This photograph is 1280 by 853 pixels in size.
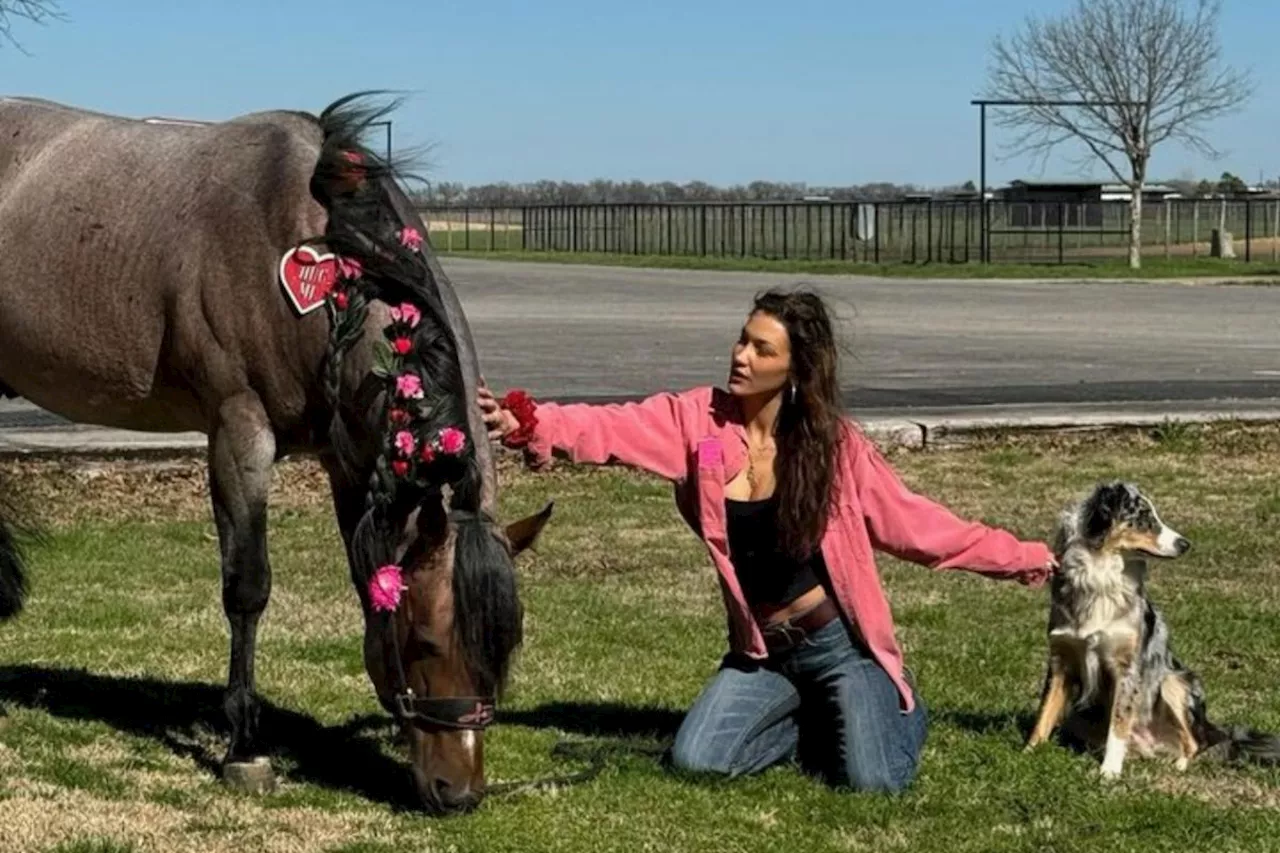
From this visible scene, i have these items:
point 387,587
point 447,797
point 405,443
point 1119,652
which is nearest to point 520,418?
point 405,443

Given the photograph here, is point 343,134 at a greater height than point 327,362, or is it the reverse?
point 343,134

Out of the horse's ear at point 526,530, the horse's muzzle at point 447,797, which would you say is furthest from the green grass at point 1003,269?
the horse's muzzle at point 447,797

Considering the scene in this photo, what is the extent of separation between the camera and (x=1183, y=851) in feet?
18.4

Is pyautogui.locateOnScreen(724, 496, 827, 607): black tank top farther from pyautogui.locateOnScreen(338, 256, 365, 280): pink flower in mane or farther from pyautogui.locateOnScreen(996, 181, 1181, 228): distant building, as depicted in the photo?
pyautogui.locateOnScreen(996, 181, 1181, 228): distant building

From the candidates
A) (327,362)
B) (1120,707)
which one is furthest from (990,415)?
(327,362)

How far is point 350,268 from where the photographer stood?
6.03 meters

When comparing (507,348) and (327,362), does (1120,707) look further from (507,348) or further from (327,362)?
(507,348)

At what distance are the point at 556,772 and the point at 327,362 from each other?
4.97 ft

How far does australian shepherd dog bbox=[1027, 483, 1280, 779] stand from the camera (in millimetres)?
6402

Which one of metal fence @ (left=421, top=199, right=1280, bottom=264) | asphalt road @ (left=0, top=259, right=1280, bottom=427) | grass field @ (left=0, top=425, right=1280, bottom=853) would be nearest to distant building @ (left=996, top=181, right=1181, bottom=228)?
metal fence @ (left=421, top=199, right=1280, bottom=264)

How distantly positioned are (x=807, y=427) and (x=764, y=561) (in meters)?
0.47

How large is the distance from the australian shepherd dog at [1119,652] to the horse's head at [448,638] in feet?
5.96

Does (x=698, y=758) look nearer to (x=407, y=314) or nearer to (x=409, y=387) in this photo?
(x=409, y=387)

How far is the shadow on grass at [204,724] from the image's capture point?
648cm
